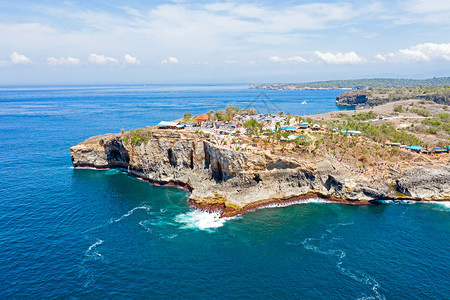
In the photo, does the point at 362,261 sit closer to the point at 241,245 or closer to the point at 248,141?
the point at 241,245

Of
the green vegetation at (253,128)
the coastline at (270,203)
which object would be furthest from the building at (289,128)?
the coastline at (270,203)

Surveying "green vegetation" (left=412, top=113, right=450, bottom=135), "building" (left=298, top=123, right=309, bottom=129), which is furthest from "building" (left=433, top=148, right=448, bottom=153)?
"building" (left=298, top=123, right=309, bottom=129)

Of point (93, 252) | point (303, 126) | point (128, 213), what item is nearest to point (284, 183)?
point (303, 126)

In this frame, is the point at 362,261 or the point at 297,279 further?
the point at 362,261

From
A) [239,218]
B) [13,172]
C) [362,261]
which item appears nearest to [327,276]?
[362,261]

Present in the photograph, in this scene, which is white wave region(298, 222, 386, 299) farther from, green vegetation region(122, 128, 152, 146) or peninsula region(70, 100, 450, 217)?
green vegetation region(122, 128, 152, 146)

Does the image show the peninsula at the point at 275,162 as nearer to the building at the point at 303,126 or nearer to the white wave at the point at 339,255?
the building at the point at 303,126
